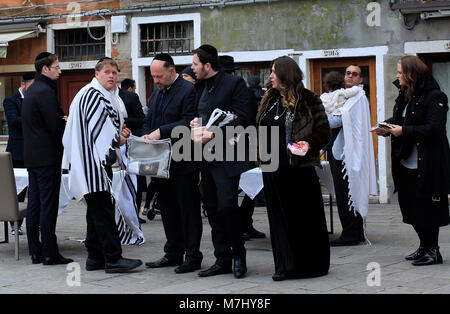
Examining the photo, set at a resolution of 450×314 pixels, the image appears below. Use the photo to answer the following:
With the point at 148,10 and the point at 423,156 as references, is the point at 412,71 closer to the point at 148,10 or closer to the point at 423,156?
the point at 423,156

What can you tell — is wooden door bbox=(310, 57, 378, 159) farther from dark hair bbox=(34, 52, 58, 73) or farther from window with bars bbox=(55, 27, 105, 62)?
dark hair bbox=(34, 52, 58, 73)

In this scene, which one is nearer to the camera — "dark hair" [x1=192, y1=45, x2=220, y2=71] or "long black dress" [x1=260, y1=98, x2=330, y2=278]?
"long black dress" [x1=260, y1=98, x2=330, y2=278]

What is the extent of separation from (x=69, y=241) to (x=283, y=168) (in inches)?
150

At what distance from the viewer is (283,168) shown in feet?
23.9

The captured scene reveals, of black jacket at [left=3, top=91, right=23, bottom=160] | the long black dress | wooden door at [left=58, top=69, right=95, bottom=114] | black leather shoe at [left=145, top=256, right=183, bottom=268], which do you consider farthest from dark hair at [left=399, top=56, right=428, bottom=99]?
wooden door at [left=58, top=69, right=95, bottom=114]

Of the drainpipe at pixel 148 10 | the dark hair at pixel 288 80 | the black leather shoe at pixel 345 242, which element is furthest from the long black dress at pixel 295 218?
the drainpipe at pixel 148 10

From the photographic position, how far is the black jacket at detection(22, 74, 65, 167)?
836cm

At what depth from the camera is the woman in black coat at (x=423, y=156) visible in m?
7.73

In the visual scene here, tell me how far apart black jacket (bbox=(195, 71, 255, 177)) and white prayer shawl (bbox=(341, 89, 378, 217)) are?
205 centimetres

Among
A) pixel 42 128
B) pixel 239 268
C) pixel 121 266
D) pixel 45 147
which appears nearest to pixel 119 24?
pixel 42 128

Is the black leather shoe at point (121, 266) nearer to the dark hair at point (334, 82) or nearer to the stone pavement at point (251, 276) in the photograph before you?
the stone pavement at point (251, 276)

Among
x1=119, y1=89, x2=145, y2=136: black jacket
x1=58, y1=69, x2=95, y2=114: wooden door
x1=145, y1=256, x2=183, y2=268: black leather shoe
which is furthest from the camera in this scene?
x1=58, y1=69, x2=95, y2=114: wooden door
